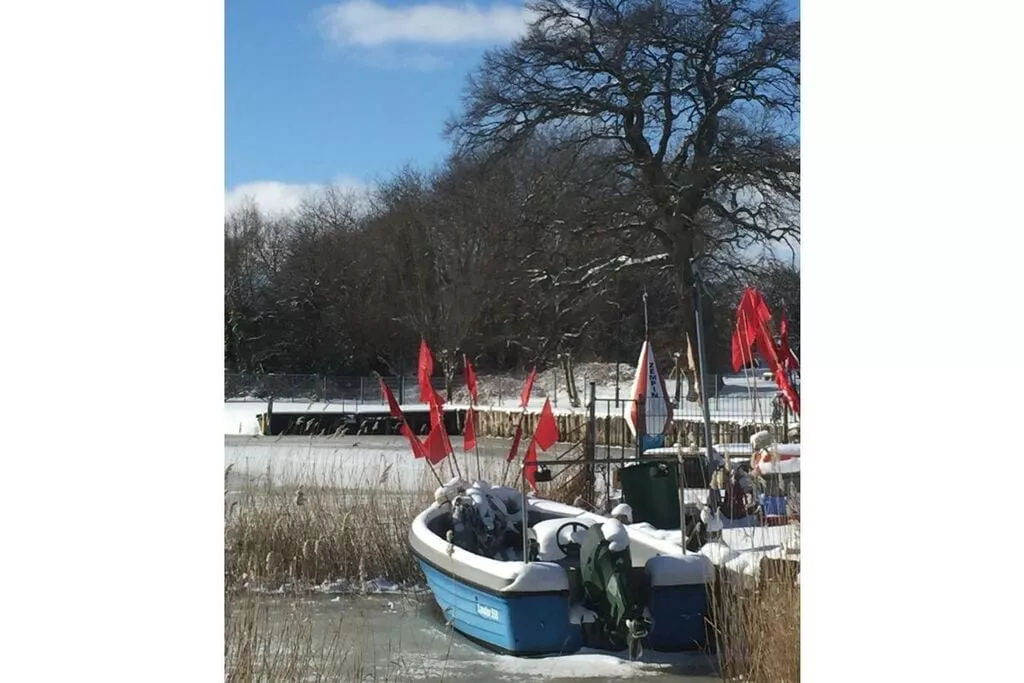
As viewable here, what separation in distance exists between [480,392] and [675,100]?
1.47 m

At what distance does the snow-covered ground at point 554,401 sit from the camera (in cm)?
383

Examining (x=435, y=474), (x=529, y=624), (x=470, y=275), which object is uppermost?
(x=470, y=275)

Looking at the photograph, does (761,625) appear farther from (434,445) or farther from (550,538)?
(434,445)

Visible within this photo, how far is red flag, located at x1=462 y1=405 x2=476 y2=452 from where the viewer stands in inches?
168

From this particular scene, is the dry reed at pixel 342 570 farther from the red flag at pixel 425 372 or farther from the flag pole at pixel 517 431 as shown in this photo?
the red flag at pixel 425 372

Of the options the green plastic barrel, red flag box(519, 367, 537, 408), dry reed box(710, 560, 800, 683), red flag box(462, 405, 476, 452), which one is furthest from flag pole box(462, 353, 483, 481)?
dry reed box(710, 560, 800, 683)

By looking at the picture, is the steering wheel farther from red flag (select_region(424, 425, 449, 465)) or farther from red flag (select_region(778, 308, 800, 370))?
red flag (select_region(778, 308, 800, 370))

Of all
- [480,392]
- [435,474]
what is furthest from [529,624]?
[480,392]

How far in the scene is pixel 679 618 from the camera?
3.25 meters

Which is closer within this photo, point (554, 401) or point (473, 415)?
point (473, 415)
